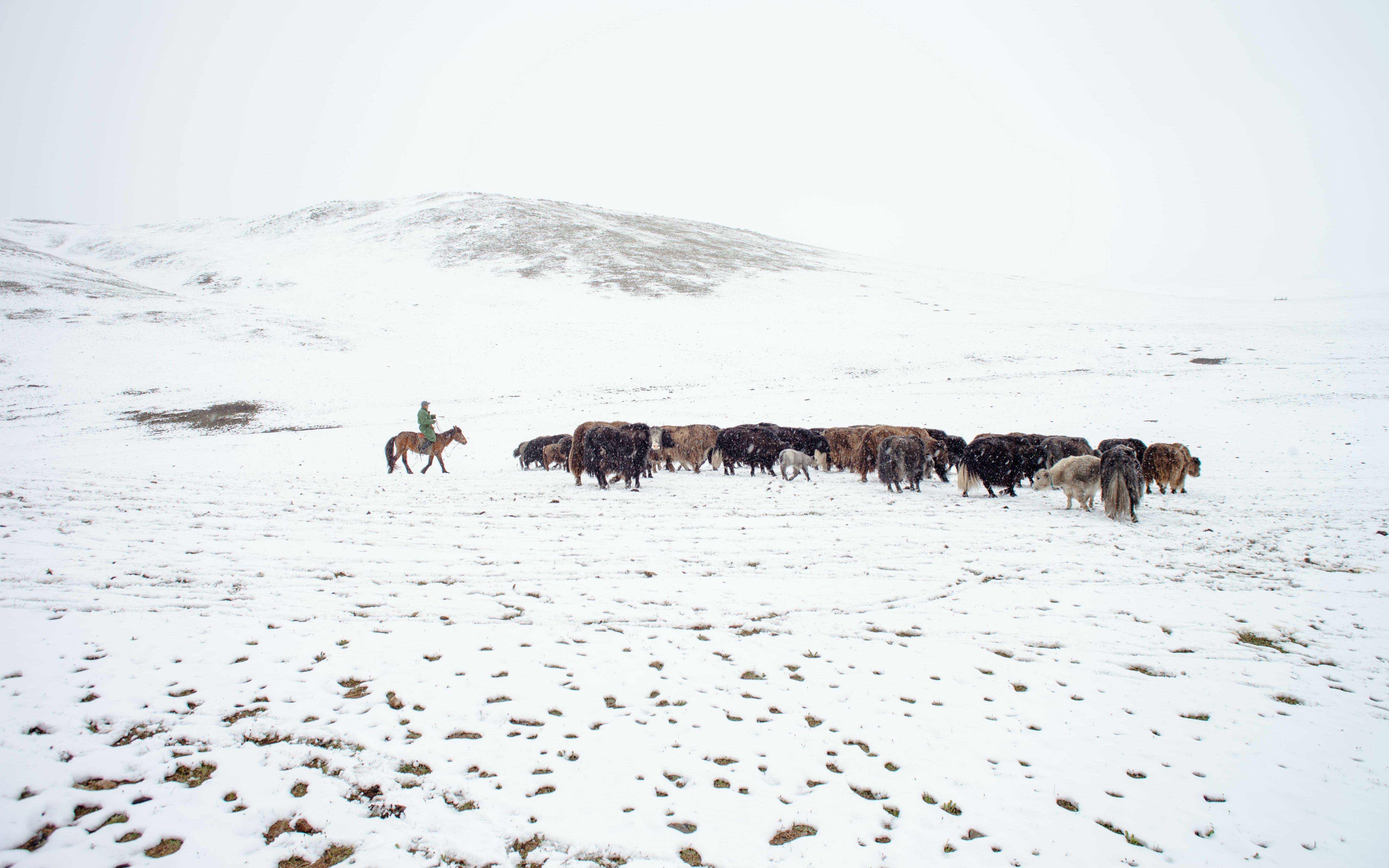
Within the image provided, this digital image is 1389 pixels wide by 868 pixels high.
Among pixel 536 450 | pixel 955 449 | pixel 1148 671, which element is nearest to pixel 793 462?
pixel 955 449

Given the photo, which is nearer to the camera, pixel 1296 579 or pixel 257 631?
pixel 257 631

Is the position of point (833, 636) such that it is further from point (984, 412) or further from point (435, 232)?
point (435, 232)

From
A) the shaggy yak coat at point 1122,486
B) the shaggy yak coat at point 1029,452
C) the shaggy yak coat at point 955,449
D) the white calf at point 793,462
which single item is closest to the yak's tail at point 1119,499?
the shaggy yak coat at point 1122,486

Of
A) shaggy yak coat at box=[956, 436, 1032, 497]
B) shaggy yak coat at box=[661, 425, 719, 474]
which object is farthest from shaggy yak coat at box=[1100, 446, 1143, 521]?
shaggy yak coat at box=[661, 425, 719, 474]

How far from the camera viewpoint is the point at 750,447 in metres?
15.3

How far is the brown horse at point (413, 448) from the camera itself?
1534 cm

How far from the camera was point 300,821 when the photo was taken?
128 inches

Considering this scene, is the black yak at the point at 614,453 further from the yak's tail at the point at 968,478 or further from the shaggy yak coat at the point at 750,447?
the yak's tail at the point at 968,478

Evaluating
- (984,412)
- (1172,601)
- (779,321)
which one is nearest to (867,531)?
(1172,601)

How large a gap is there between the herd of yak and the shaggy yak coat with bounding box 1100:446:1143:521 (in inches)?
0.5

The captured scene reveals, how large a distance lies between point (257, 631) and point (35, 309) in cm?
4065

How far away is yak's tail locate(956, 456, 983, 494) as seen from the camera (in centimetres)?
1238

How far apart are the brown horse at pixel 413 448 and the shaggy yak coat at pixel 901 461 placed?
10475 mm

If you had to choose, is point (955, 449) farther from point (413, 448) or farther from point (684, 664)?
point (413, 448)
